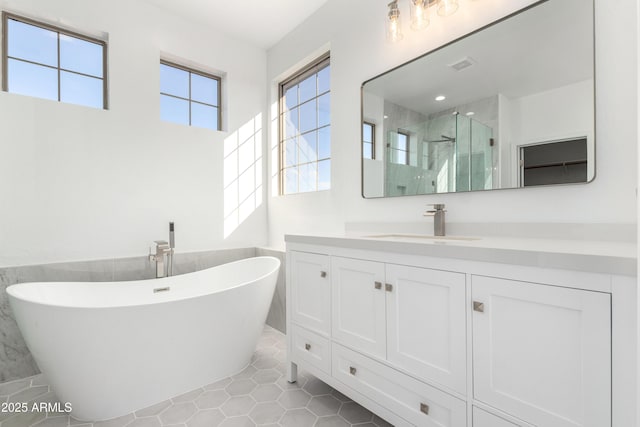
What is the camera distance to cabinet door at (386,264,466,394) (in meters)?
1.11

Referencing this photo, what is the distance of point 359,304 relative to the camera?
4.81 ft

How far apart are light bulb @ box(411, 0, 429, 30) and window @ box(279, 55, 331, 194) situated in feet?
3.30

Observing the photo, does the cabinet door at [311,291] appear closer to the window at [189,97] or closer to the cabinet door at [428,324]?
the cabinet door at [428,324]

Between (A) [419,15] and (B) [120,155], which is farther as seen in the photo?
(B) [120,155]

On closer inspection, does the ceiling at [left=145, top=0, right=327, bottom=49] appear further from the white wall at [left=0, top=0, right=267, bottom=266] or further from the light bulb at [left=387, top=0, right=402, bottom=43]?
the light bulb at [left=387, top=0, right=402, bottom=43]

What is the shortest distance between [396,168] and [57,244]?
239cm

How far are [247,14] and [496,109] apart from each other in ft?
7.32

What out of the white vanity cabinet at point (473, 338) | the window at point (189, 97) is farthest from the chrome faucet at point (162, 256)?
the white vanity cabinet at point (473, 338)

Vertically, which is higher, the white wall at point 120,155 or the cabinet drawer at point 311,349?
the white wall at point 120,155

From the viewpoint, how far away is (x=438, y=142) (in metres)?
1.81

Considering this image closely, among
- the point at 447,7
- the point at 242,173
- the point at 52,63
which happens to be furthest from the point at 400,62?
the point at 52,63

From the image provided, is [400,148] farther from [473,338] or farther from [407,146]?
[473,338]

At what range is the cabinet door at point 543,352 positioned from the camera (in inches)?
32.9

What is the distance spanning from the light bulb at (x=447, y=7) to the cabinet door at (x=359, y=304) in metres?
1.40
